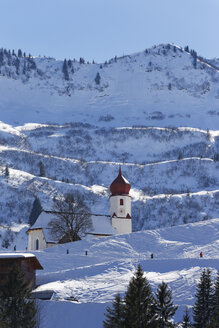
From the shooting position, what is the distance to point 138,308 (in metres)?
27.8

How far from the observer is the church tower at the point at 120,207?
91.5 m

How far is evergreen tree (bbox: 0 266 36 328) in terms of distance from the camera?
32903 millimetres

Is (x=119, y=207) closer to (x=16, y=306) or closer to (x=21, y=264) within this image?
(x=21, y=264)

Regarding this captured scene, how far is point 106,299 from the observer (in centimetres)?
4519

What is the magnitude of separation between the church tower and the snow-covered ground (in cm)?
1785

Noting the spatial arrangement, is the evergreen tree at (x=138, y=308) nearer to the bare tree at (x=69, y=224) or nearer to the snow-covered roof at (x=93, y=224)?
the bare tree at (x=69, y=224)

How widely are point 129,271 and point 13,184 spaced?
4817 inches

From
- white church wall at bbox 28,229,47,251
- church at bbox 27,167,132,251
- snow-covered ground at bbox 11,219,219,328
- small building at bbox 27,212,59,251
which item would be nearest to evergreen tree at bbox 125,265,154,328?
snow-covered ground at bbox 11,219,219,328

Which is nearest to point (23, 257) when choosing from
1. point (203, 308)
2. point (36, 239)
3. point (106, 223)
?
point (203, 308)

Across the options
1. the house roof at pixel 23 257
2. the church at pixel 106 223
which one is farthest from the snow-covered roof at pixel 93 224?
the house roof at pixel 23 257

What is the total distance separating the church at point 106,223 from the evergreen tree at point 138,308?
52.3m

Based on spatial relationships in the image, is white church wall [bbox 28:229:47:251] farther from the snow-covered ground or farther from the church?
the snow-covered ground

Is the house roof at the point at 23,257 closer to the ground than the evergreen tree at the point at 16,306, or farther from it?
farther from it

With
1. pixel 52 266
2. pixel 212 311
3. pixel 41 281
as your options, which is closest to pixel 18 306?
pixel 212 311
